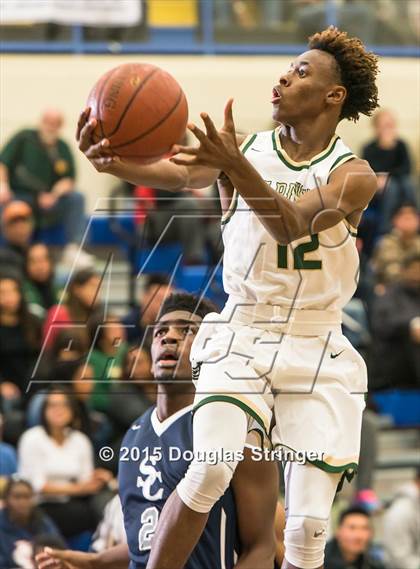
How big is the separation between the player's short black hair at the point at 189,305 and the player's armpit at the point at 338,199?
832mm

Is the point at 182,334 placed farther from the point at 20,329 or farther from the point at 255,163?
the point at 20,329

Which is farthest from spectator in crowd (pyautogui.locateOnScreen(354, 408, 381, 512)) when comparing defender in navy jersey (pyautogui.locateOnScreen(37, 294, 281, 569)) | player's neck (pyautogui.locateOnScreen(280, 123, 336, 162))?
player's neck (pyautogui.locateOnScreen(280, 123, 336, 162))

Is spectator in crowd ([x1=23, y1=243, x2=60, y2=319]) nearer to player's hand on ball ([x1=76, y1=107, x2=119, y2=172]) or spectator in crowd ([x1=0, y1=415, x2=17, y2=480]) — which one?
spectator in crowd ([x1=0, y1=415, x2=17, y2=480])

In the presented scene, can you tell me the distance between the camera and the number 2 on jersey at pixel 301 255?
455cm

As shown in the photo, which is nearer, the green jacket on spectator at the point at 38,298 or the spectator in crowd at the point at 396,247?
the green jacket on spectator at the point at 38,298

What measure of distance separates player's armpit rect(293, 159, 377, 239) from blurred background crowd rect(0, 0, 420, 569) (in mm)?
2352

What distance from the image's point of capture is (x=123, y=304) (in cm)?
898

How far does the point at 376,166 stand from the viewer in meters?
9.99

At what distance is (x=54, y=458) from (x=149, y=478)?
2804 millimetres

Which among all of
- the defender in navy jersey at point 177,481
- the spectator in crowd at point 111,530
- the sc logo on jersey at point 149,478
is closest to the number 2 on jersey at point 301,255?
the defender in navy jersey at point 177,481

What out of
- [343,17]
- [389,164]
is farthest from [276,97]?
[343,17]

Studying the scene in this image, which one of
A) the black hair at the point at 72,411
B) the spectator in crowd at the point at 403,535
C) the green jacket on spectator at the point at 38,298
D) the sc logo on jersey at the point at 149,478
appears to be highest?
the sc logo on jersey at the point at 149,478

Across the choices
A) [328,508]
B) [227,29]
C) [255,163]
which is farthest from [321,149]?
[227,29]

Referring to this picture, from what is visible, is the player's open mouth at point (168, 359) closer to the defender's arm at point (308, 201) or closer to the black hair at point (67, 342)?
the defender's arm at point (308, 201)
